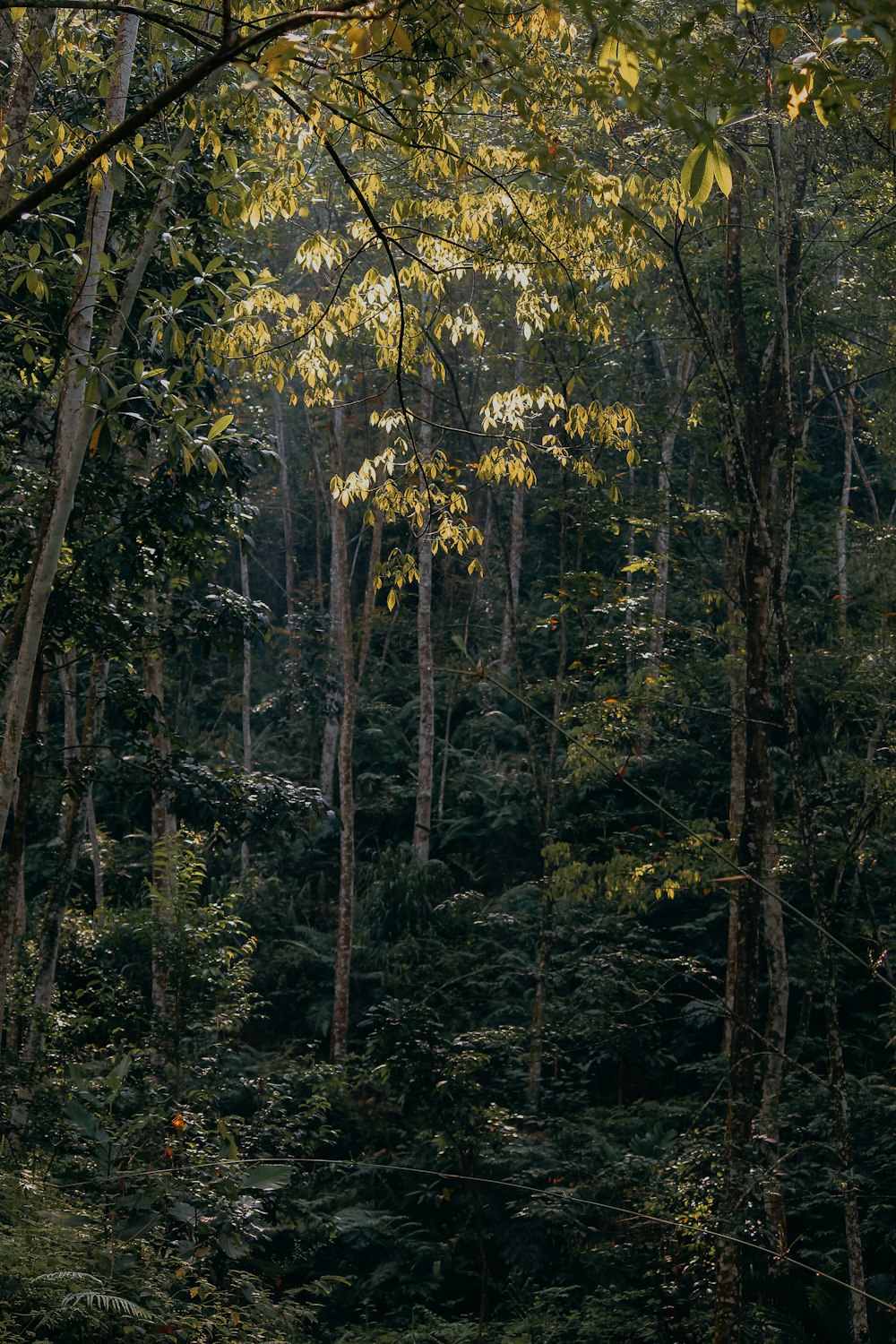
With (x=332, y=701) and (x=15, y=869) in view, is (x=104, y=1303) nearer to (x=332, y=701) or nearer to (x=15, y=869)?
(x=15, y=869)

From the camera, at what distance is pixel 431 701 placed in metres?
14.6

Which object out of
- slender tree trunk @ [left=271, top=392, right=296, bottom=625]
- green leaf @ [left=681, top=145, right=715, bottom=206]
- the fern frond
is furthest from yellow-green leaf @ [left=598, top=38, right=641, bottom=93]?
slender tree trunk @ [left=271, top=392, right=296, bottom=625]

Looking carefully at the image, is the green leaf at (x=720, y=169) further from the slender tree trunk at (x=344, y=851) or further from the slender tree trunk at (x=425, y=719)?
the slender tree trunk at (x=425, y=719)

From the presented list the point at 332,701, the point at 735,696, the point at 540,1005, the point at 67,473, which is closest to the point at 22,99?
the point at 67,473

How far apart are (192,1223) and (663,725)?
334 inches

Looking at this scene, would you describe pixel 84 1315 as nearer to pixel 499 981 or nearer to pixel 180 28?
pixel 180 28

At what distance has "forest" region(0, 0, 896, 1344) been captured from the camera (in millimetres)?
3961

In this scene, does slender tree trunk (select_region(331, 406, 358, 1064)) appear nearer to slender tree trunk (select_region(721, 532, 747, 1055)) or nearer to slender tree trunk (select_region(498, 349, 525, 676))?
slender tree trunk (select_region(498, 349, 525, 676))

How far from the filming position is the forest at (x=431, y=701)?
3.96 meters

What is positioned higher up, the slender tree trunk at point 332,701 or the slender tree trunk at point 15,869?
the slender tree trunk at point 332,701

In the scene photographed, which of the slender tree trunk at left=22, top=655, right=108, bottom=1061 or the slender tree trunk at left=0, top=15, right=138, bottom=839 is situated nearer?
the slender tree trunk at left=0, top=15, right=138, bottom=839

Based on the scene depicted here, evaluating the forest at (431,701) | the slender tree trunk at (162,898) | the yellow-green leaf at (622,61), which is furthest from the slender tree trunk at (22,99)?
the slender tree trunk at (162,898)

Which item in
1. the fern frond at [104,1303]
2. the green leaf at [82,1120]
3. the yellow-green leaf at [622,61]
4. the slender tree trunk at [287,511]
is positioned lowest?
the fern frond at [104,1303]

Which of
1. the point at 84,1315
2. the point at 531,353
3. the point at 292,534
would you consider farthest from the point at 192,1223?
the point at 292,534
